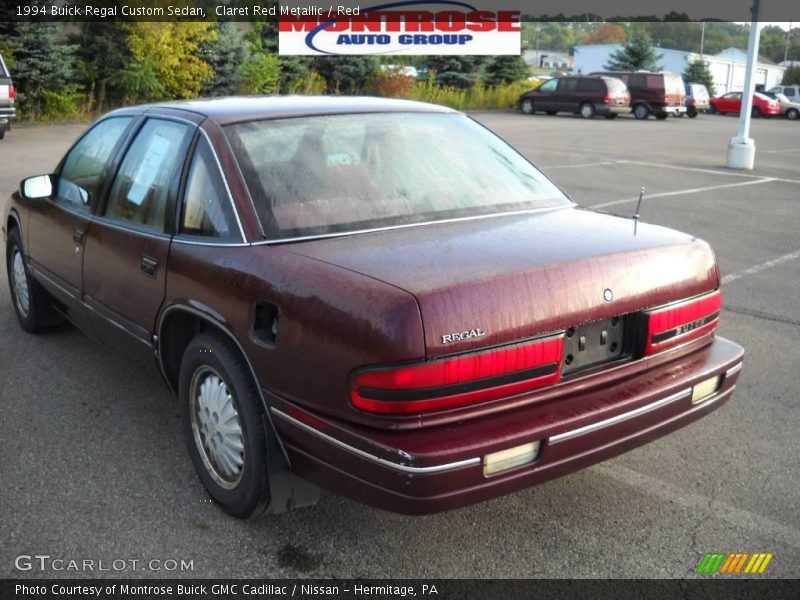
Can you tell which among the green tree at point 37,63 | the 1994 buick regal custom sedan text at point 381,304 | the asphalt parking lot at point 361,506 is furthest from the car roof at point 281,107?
the green tree at point 37,63

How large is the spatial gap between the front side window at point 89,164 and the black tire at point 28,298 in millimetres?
→ 756

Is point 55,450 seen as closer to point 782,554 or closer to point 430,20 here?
point 782,554

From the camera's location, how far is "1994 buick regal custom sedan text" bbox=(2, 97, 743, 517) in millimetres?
2670

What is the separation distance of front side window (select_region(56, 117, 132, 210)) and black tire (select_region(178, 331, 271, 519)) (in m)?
1.44

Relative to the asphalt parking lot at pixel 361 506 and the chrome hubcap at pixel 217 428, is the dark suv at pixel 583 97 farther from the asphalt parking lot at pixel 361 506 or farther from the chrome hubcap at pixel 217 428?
the chrome hubcap at pixel 217 428

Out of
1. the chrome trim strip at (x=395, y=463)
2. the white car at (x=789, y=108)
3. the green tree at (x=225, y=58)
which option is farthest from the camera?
the white car at (x=789, y=108)

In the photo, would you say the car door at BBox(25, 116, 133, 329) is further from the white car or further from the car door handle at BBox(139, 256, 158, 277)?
the white car

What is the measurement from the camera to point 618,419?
2965 mm

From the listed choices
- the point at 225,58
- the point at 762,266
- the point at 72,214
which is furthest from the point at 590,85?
the point at 72,214

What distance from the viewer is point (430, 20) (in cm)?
3803

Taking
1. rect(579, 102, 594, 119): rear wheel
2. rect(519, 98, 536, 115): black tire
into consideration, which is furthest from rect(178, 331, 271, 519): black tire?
rect(519, 98, 536, 115): black tire

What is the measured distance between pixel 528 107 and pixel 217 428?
35.3m

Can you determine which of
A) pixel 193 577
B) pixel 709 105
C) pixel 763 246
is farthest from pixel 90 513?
pixel 709 105

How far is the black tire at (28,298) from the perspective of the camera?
5.33 m
